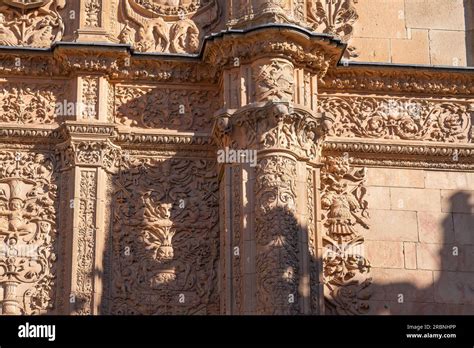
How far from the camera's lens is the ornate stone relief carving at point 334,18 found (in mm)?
17484

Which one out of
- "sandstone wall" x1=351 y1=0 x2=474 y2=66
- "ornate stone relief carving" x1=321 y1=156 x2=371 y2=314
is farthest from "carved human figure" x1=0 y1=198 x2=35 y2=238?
"sandstone wall" x1=351 y1=0 x2=474 y2=66

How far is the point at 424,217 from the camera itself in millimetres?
16781

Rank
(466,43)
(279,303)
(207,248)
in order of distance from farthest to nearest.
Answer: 1. (466,43)
2. (207,248)
3. (279,303)

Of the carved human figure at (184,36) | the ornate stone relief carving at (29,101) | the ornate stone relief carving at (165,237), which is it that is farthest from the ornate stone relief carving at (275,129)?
the ornate stone relief carving at (29,101)

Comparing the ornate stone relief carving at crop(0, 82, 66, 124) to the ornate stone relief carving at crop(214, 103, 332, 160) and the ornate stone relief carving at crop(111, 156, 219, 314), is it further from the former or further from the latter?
the ornate stone relief carving at crop(214, 103, 332, 160)

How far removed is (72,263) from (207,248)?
1.46 m

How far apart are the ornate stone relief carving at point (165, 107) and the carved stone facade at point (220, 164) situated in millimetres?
16

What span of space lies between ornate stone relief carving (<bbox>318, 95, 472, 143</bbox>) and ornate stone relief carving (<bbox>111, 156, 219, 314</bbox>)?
159 centimetres

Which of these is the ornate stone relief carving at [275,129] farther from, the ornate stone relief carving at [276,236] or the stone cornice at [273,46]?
the stone cornice at [273,46]

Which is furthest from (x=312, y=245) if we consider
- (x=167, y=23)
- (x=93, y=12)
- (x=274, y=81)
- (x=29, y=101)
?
(x=93, y=12)

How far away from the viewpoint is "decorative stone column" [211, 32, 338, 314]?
15422mm
